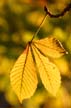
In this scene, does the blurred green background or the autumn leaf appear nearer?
the autumn leaf

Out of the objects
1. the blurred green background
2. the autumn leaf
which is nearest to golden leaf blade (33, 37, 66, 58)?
the autumn leaf

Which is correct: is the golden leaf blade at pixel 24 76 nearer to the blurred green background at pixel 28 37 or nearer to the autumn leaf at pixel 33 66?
the autumn leaf at pixel 33 66

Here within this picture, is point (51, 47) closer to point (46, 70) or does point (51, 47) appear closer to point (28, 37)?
point (46, 70)

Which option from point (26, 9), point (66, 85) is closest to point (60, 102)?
point (66, 85)

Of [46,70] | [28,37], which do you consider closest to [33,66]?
[46,70]

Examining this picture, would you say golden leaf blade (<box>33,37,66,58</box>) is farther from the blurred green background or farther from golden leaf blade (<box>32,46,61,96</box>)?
the blurred green background

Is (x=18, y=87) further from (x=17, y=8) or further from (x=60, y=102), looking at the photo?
(x=17, y=8)

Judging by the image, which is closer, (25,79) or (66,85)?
(25,79)
